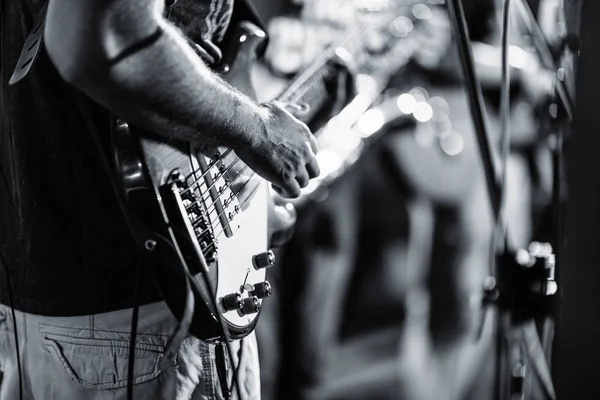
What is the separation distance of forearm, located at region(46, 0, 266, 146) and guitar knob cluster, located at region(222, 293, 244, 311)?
231 millimetres

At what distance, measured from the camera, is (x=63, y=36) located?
63 centimetres

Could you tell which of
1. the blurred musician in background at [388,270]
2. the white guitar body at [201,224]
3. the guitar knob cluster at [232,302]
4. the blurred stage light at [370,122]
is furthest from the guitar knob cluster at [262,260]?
the blurred stage light at [370,122]

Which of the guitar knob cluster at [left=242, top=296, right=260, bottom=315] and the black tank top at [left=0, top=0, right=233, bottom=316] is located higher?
the black tank top at [left=0, top=0, right=233, bottom=316]

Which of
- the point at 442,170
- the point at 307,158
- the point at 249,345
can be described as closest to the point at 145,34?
the point at 307,158

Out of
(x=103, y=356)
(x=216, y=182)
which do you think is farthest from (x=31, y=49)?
(x=103, y=356)

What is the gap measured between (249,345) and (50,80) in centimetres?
49

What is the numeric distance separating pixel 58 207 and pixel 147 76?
0.24 m

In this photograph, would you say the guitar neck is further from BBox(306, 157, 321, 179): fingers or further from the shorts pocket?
the shorts pocket

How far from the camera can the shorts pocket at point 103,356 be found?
2.58 feet

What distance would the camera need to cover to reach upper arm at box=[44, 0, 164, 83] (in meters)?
0.62

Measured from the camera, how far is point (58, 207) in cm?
78

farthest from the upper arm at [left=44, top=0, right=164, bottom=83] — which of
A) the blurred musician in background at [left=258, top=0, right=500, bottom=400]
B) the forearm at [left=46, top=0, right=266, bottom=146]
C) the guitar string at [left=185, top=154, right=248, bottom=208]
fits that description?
the blurred musician in background at [left=258, top=0, right=500, bottom=400]

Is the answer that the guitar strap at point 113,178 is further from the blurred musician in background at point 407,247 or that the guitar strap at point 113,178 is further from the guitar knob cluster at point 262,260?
the blurred musician in background at point 407,247

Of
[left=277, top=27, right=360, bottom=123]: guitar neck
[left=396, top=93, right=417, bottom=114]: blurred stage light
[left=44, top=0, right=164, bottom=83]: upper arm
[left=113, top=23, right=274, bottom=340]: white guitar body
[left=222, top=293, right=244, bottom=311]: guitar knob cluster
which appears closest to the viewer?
[left=44, top=0, right=164, bottom=83]: upper arm
